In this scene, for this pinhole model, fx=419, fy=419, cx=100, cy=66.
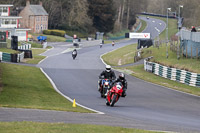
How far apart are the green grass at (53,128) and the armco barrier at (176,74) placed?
21079 mm

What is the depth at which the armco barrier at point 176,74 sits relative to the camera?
32.5 metres

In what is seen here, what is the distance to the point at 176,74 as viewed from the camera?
1416 inches

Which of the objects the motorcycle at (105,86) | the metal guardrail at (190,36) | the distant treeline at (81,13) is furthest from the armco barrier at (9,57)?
the distant treeline at (81,13)

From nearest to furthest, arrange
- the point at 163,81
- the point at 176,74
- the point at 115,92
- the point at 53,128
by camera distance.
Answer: the point at 53,128 → the point at 115,92 → the point at 163,81 → the point at 176,74

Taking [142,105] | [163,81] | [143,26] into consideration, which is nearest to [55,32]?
[143,26]

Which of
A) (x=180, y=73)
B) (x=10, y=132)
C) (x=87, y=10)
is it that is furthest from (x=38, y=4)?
(x=10, y=132)

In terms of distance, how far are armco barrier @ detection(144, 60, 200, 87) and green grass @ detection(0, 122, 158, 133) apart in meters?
21.1

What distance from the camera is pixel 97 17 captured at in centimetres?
12369

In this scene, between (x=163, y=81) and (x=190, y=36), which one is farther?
(x=190, y=36)

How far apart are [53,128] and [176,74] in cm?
2553

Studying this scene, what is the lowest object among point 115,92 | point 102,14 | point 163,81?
point 163,81

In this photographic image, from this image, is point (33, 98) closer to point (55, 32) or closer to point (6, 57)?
point (6, 57)

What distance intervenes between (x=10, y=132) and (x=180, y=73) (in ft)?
85.2

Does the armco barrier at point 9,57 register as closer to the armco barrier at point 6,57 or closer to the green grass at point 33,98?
the armco barrier at point 6,57
